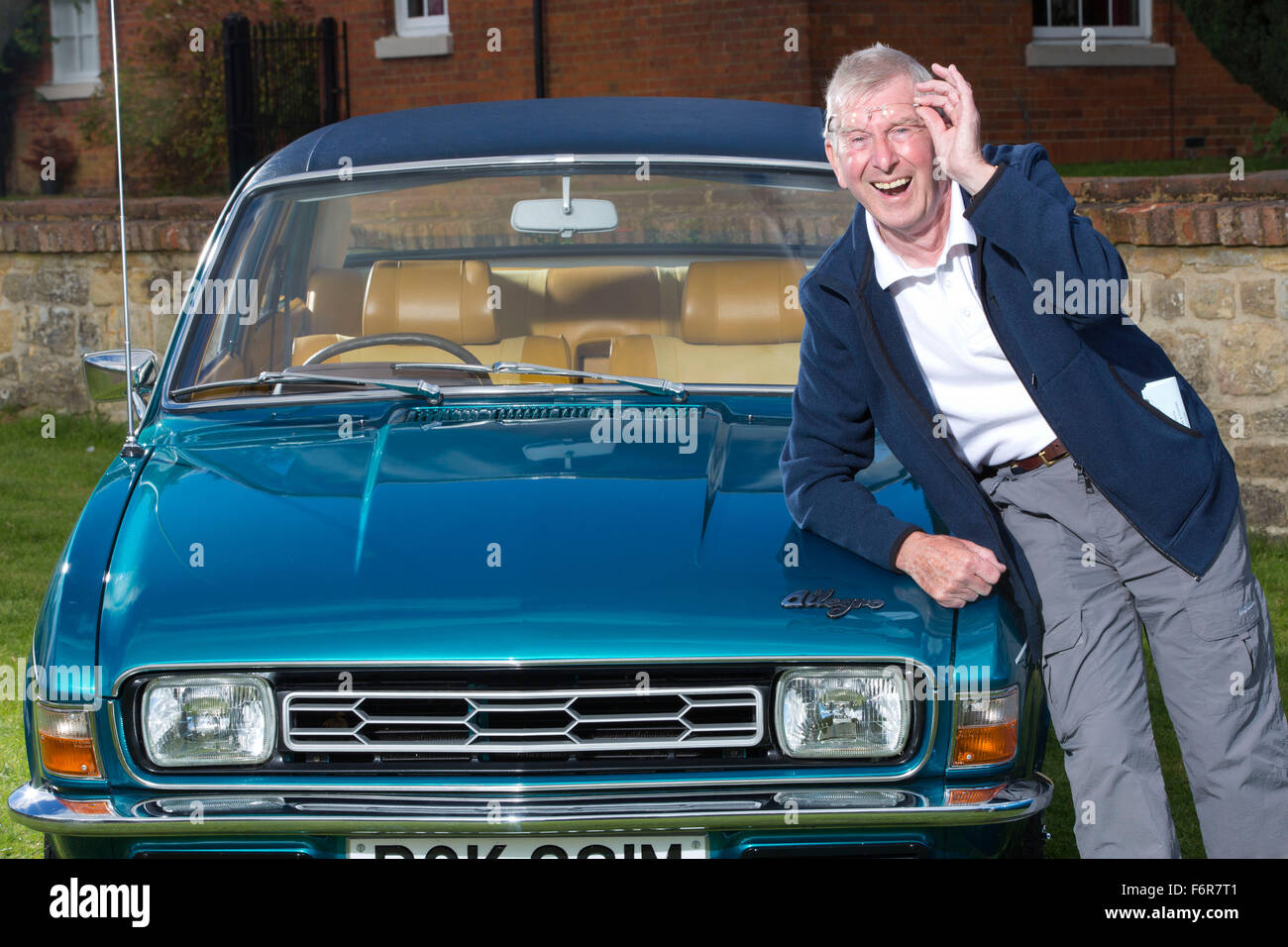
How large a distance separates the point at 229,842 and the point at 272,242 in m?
1.87

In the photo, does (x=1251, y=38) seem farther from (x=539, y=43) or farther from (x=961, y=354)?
(x=961, y=354)

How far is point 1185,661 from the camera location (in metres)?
2.79

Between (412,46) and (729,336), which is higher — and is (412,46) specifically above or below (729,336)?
above

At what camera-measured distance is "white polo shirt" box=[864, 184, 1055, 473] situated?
9.44 feet

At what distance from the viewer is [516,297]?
409cm

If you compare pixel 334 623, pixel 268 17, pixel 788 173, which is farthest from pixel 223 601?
pixel 268 17

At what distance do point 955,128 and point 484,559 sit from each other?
44.0 inches

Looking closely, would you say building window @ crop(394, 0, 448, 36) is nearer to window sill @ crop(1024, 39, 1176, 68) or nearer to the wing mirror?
window sill @ crop(1024, 39, 1176, 68)

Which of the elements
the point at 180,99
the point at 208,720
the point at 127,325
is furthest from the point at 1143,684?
the point at 180,99

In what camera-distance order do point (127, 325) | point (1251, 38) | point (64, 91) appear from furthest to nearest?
1. point (64, 91)
2. point (1251, 38)
3. point (127, 325)

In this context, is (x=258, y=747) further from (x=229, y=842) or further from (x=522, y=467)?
(x=522, y=467)

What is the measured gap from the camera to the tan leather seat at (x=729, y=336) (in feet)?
12.6

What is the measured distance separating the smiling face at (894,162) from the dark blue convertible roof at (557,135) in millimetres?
1102

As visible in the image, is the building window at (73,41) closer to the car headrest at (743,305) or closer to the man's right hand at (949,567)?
the car headrest at (743,305)
